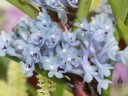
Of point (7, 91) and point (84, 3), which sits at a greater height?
point (84, 3)

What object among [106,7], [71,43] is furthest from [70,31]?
[106,7]

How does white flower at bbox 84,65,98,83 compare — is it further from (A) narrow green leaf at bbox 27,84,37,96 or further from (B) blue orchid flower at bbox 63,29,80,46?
(A) narrow green leaf at bbox 27,84,37,96

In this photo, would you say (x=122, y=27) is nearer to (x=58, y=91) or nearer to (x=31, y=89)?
(x=58, y=91)

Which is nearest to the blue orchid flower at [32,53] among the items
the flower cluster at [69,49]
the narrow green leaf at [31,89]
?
the flower cluster at [69,49]

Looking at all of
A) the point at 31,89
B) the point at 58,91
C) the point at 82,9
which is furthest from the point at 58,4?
the point at 31,89

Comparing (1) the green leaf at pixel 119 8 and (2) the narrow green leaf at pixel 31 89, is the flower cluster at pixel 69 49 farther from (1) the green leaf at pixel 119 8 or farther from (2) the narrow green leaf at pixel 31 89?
(2) the narrow green leaf at pixel 31 89

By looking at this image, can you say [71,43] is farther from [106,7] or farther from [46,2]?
[106,7]
